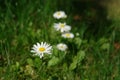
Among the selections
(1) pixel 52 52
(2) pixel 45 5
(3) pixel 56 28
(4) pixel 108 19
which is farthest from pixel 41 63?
(4) pixel 108 19

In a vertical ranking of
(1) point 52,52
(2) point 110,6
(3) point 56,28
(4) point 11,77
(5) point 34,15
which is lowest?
(4) point 11,77

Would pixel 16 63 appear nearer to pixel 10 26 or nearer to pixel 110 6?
pixel 10 26

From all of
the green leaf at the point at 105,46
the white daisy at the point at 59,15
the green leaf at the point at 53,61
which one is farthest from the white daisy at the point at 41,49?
the green leaf at the point at 105,46

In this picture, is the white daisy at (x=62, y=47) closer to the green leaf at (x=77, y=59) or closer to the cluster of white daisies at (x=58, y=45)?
the cluster of white daisies at (x=58, y=45)

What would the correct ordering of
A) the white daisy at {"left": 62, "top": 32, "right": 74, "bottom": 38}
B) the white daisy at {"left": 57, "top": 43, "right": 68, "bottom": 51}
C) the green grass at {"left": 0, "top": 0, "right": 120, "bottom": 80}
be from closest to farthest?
the green grass at {"left": 0, "top": 0, "right": 120, "bottom": 80} < the white daisy at {"left": 57, "top": 43, "right": 68, "bottom": 51} < the white daisy at {"left": 62, "top": 32, "right": 74, "bottom": 38}

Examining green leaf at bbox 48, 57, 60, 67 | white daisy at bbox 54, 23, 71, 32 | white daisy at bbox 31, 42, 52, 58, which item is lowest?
green leaf at bbox 48, 57, 60, 67

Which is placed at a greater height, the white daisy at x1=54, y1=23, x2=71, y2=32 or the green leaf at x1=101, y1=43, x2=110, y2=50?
the white daisy at x1=54, y1=23, x2=71, y2=32

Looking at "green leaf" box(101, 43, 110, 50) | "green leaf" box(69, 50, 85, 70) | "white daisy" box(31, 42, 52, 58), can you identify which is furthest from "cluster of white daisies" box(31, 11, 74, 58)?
"green leaf" box(101, 43, 110, 50)

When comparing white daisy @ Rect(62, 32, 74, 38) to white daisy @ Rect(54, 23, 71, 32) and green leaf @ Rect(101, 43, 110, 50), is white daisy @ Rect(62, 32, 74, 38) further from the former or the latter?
green leaf @ Rect(101, 43, 110, 50)
